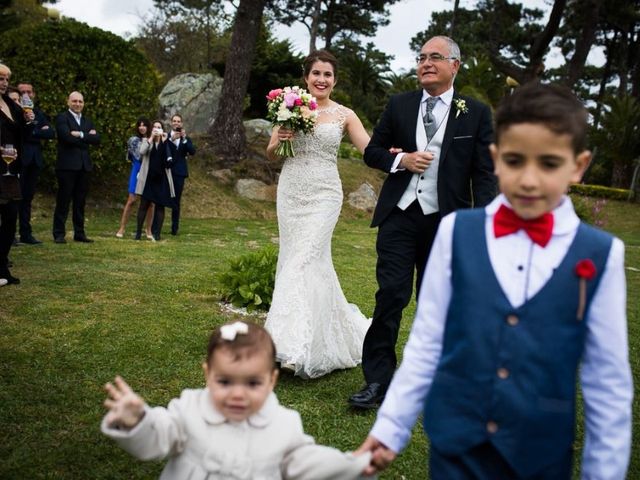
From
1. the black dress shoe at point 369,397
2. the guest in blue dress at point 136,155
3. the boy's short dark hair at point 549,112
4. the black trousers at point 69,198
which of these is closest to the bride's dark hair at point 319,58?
the black dress shoe at point 369,397

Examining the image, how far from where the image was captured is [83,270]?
26.8 feet

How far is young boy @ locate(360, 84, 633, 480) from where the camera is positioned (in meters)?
1.89

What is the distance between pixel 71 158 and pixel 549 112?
995cm

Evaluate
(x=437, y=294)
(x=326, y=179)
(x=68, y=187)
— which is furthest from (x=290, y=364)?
(x=68, y=187)

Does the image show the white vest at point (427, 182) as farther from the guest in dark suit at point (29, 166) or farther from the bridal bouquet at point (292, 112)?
the guest in dark suit at point (29, 166)

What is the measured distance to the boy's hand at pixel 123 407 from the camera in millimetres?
1967

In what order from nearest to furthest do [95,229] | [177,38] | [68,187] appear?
[68,187], [95,229], [177,38]

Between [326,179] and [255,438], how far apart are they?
363 cm

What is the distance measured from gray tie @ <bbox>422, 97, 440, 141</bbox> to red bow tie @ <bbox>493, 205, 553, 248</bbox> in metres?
2.48

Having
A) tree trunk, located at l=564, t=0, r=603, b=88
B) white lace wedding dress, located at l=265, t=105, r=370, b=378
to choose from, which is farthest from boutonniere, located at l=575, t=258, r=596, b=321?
tree trunk, located at l=564, t=0, r=603, b=88

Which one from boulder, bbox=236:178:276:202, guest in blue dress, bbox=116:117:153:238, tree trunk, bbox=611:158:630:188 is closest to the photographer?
guest in blue dress, bbox=116:117:153:238

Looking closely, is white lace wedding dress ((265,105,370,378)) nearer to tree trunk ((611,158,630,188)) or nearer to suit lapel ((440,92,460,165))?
suit lapel ((440,92,460,165))

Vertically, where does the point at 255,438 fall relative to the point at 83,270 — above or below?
above

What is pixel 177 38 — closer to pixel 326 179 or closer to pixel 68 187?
pixel 68 187
